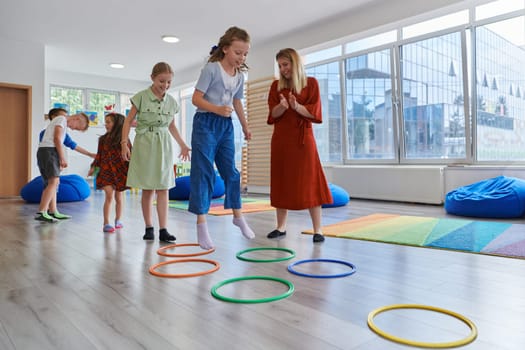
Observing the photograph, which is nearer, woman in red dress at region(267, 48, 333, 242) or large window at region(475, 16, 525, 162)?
woman in red dress at region(267, 48, 333, 242)

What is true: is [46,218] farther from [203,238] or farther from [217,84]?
[217,84]

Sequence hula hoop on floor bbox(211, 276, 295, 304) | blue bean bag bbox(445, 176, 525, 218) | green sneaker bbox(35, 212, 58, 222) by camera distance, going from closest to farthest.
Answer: hula hoop on floor bbox(211, 276, 295, 304) < green sneaker bbox(35, 212, 58, 222) < blue bean bag bbox(445, 176, 525, 218)

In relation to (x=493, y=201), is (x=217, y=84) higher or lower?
higher

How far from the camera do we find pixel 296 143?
241cm

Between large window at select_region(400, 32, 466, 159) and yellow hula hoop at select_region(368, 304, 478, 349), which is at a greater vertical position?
large window at select_region(400, 32, 466, 159)

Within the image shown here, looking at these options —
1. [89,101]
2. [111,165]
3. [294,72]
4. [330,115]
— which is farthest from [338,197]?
[89,101]

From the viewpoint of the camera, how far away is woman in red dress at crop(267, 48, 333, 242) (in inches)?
93.8

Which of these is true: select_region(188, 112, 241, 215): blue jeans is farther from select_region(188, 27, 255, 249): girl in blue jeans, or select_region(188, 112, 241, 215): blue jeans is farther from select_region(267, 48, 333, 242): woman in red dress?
select_region(267, 48, 333, 242): woman in red dress

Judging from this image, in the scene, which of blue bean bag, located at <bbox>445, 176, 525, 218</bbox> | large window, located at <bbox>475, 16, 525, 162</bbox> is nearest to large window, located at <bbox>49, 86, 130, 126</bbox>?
large window, located at <bbox>475, 16, 525, 162</bbox>

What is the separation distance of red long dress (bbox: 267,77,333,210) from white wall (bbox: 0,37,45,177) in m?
5.72

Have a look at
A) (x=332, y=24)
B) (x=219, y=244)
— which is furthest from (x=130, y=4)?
(x=219, y=244)

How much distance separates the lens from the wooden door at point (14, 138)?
20.9 ft

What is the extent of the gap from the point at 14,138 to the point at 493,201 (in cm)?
699

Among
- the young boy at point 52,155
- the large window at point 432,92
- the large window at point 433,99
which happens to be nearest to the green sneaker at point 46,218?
the young boy at point 52,155
